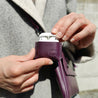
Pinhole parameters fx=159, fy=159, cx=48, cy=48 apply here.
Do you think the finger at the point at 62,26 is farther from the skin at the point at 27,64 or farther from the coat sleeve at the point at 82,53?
the coat sleeve at the point at 82,53

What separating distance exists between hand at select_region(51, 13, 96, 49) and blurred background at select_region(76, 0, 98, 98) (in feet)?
4.38

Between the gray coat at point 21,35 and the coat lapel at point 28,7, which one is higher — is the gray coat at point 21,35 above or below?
below

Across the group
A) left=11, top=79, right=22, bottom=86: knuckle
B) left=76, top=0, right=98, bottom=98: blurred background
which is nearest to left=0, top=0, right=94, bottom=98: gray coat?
left=11, top=79, right=22, bottom=86: knuckle

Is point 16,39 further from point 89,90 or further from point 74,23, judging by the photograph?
point 89,90

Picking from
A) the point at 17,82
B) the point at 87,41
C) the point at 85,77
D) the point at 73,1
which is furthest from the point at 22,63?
the point at 85,77

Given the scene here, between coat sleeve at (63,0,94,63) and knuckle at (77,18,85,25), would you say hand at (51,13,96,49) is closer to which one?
knuckle at (77,18,85,25)

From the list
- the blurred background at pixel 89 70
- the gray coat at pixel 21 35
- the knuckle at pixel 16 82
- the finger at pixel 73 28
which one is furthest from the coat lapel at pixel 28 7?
the blurred background at pixel 89 70

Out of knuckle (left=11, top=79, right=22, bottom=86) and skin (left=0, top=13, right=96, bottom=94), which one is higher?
skin (left=0, top=13, right=96, bottom=94)

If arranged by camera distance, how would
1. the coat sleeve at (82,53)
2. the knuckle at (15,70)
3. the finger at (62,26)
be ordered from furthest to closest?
1. the coat sleeve at (82,53)
2. the finger at (62,26)
3. the knuckle at (15,70)

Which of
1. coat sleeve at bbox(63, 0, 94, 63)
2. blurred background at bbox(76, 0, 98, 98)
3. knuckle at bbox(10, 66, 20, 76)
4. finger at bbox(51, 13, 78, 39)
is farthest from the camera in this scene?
blurred background at bbox(76, 0, 98, 98)

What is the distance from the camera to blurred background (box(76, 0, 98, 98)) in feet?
6.41

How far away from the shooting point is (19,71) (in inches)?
18.1

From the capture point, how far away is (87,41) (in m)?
0.70

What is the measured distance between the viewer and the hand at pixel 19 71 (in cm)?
47
